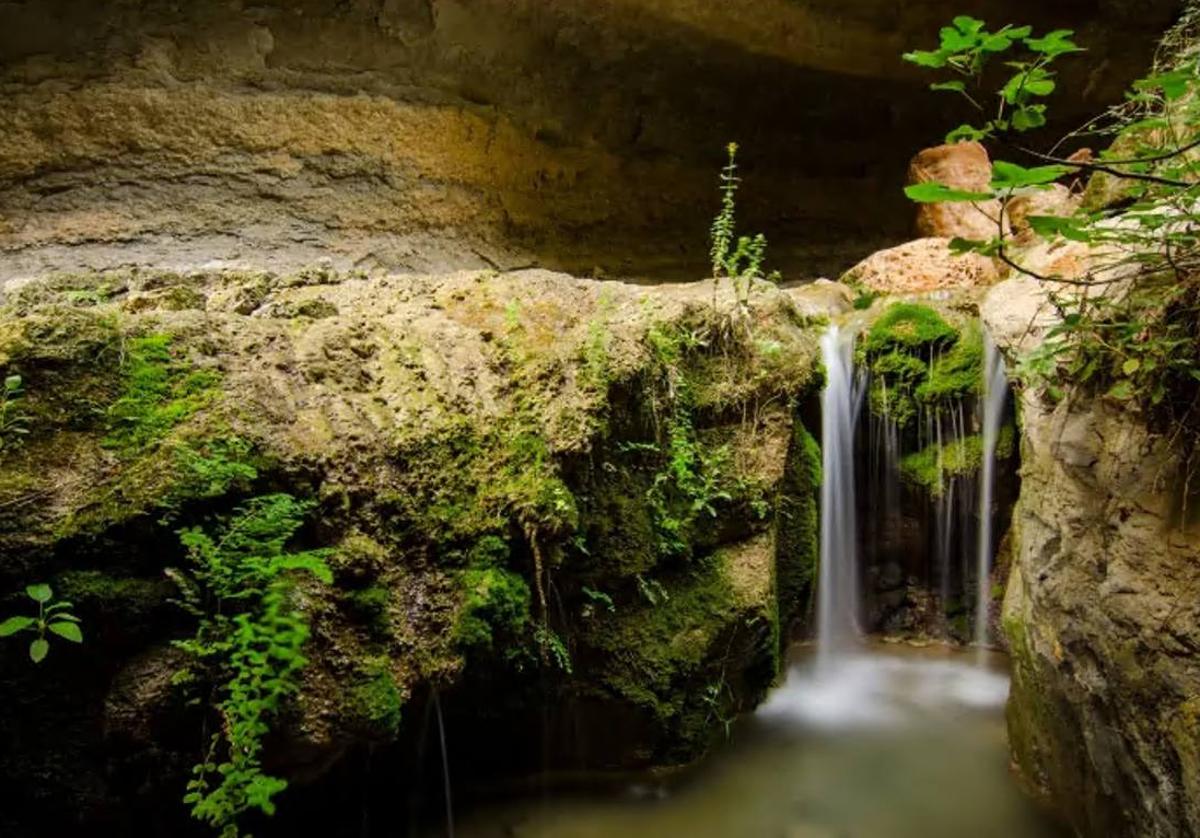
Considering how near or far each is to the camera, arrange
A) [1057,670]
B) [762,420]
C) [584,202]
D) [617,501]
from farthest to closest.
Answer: [584,202], [762,420], [617,501], [1057,670]

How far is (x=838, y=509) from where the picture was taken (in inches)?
228

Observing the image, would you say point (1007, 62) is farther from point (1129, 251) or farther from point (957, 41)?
point (1129, 251)

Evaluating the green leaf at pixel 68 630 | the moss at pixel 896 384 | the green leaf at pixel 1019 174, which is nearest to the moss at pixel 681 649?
the green leaf at pixel 68 630

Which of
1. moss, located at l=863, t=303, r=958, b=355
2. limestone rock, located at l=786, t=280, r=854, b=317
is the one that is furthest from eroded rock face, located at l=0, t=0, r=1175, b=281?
moss, located at l=863, t=303, r=958, b=355

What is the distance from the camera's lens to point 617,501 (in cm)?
380

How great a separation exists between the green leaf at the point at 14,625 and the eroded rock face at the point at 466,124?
4.33 m

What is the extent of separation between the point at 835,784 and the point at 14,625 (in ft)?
12.2

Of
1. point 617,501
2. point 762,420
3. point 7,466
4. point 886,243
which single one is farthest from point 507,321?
point 886,243

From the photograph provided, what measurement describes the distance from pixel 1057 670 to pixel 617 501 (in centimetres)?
200

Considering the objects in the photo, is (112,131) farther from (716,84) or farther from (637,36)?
(716,84)

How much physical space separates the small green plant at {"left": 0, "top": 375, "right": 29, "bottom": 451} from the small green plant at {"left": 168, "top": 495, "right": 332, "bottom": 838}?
1.94 ft

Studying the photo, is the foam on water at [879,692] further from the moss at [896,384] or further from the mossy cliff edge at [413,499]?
the moss at [896,384]

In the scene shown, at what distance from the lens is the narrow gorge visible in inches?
96.1

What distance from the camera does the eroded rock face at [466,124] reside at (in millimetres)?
5891
